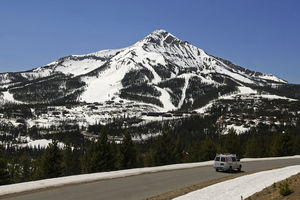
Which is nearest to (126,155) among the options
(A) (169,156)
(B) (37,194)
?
(A) (169,156)

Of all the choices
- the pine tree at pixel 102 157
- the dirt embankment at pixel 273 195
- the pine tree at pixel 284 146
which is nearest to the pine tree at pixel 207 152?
the pine tree at pixel 284 146

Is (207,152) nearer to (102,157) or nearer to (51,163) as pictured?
(102,157)

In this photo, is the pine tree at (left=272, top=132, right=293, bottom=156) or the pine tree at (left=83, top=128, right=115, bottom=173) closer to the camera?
the pine tree at (left=83, top=128, right=115, bottom=173)

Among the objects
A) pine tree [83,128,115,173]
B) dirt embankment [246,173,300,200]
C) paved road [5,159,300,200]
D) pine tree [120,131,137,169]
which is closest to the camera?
dirt embankment [246,173,300,200]

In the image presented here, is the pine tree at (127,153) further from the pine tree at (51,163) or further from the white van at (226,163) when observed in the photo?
the white van at (226,163)

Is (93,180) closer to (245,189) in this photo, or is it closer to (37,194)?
(37,194)

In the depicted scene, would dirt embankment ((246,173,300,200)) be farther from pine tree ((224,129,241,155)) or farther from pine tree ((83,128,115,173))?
pine tree ((224,129,241,155))

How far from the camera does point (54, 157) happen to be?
61.1 metres

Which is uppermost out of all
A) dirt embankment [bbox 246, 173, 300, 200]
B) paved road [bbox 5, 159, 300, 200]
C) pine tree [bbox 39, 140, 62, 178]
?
dirt embankment [bbox 246, 173, 300, 200]

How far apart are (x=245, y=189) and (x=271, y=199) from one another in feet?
14.5

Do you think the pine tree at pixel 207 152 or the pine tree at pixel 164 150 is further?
the pine tree at pixel 207 152

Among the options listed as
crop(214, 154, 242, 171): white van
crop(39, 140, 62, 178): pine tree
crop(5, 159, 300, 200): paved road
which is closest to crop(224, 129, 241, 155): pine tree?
crop(39, 140, 62, 178): pine tree

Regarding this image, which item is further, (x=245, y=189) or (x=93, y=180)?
(x=93, y=180)

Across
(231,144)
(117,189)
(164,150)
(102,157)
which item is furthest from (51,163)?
(231,144)
